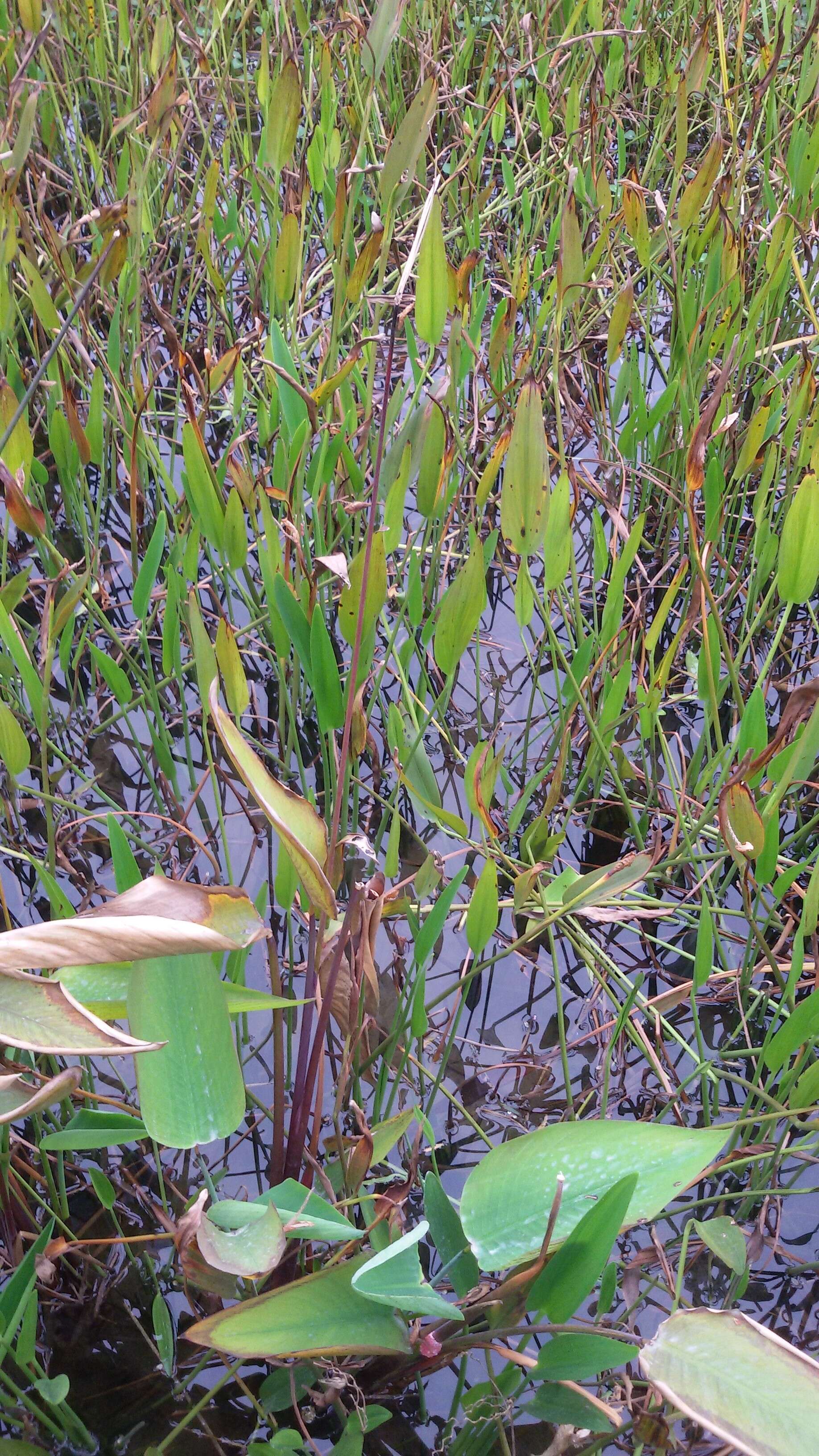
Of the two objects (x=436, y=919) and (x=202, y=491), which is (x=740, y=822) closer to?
(x=436, y=919)

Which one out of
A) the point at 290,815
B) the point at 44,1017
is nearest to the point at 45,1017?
the point at 44,1017

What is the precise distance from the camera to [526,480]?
2.60 ft

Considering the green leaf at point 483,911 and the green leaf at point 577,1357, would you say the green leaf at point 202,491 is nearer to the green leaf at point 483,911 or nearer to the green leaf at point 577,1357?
the green leaf at point 483,911

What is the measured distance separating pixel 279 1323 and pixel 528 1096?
42cm

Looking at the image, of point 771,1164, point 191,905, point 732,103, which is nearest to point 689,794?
point 771,1164

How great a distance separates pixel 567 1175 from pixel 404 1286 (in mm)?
117

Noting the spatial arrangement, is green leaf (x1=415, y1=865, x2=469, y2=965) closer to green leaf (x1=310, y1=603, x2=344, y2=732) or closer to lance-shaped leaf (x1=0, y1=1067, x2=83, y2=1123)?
green leaf (x1=310, y1=603, x2=344, y2=732)

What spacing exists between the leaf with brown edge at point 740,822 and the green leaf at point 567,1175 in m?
0.20

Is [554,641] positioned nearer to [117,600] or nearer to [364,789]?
[364,789]

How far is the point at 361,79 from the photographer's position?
5.39 ft

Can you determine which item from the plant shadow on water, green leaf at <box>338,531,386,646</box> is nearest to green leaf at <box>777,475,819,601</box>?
the plant shadow on water

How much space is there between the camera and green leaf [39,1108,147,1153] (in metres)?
0.50

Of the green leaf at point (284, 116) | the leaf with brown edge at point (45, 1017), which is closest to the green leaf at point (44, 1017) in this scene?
the leaf with brown edge at point (45, 1017)

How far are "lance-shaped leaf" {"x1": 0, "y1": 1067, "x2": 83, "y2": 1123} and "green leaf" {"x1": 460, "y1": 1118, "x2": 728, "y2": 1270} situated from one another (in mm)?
263
